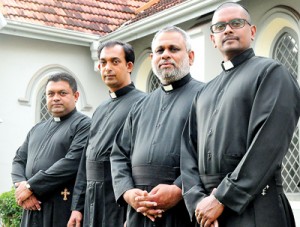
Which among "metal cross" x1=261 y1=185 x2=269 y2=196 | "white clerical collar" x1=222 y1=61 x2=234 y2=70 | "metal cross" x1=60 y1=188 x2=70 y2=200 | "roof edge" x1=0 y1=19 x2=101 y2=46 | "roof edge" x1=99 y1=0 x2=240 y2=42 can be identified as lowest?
"metal cross" x1=261 y1=185 x2=269 y2=196

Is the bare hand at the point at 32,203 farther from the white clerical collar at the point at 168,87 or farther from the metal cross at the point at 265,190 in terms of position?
the metal cross at the point at 265,190

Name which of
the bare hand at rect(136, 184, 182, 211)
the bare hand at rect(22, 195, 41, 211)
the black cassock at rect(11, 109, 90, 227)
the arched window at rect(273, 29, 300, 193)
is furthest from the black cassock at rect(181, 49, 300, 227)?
the arched window at rect(273, 29, 300, 193)

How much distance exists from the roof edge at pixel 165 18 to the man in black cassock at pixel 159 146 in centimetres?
582

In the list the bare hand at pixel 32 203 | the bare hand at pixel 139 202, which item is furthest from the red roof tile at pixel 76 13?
the bare hand at pixel 139 202

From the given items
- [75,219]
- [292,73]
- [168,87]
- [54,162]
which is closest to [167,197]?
[168,87]

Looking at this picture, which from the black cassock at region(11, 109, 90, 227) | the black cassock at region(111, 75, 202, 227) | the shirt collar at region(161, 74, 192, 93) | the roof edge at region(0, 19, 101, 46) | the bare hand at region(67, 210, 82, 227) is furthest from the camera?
the roof edge at region(0, 19, 101, 46)

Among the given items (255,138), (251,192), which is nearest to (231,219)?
(251,192)

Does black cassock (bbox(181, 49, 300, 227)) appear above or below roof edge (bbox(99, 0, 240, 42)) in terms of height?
below

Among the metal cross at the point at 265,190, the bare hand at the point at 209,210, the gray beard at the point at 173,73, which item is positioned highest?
the gray beard at the point at 173,73

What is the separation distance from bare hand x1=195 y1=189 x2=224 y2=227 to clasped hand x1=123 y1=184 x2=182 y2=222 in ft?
1.82

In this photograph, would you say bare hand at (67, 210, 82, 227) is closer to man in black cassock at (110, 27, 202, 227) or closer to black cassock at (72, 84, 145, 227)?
black cassock at (72, 84, 145, 227)

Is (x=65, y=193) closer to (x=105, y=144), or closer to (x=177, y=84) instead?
(x=105, y=144)

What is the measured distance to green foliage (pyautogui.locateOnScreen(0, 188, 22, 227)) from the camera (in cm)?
1080

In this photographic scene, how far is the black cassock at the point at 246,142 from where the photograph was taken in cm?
394
